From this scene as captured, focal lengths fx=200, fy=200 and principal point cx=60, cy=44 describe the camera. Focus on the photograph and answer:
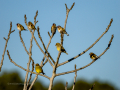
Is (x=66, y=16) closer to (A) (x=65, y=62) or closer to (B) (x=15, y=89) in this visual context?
(A) (x=65, y=62)

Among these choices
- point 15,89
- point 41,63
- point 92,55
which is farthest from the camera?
point 15,89

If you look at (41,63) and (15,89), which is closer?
(41,63)

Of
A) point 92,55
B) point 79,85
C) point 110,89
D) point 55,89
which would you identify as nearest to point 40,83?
point 55,89

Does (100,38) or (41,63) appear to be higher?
(100,38)

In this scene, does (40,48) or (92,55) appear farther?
(92,55)

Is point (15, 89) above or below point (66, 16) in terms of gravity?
below

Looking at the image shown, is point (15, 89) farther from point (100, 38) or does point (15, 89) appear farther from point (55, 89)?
point (100, 38)

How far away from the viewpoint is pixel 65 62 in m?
4.11

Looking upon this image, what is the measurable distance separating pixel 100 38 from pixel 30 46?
7.23 ft

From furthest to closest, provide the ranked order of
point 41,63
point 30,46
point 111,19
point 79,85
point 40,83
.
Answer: point 79,85, point 40,83, point 30,46, point 41,63, point 111,19

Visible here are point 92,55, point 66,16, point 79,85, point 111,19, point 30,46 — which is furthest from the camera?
point 79,85

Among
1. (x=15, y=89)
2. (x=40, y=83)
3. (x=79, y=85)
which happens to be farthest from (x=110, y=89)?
(x=15, y=89)

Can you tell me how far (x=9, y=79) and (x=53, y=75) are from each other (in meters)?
36.7

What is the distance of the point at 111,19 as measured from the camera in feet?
14.2
